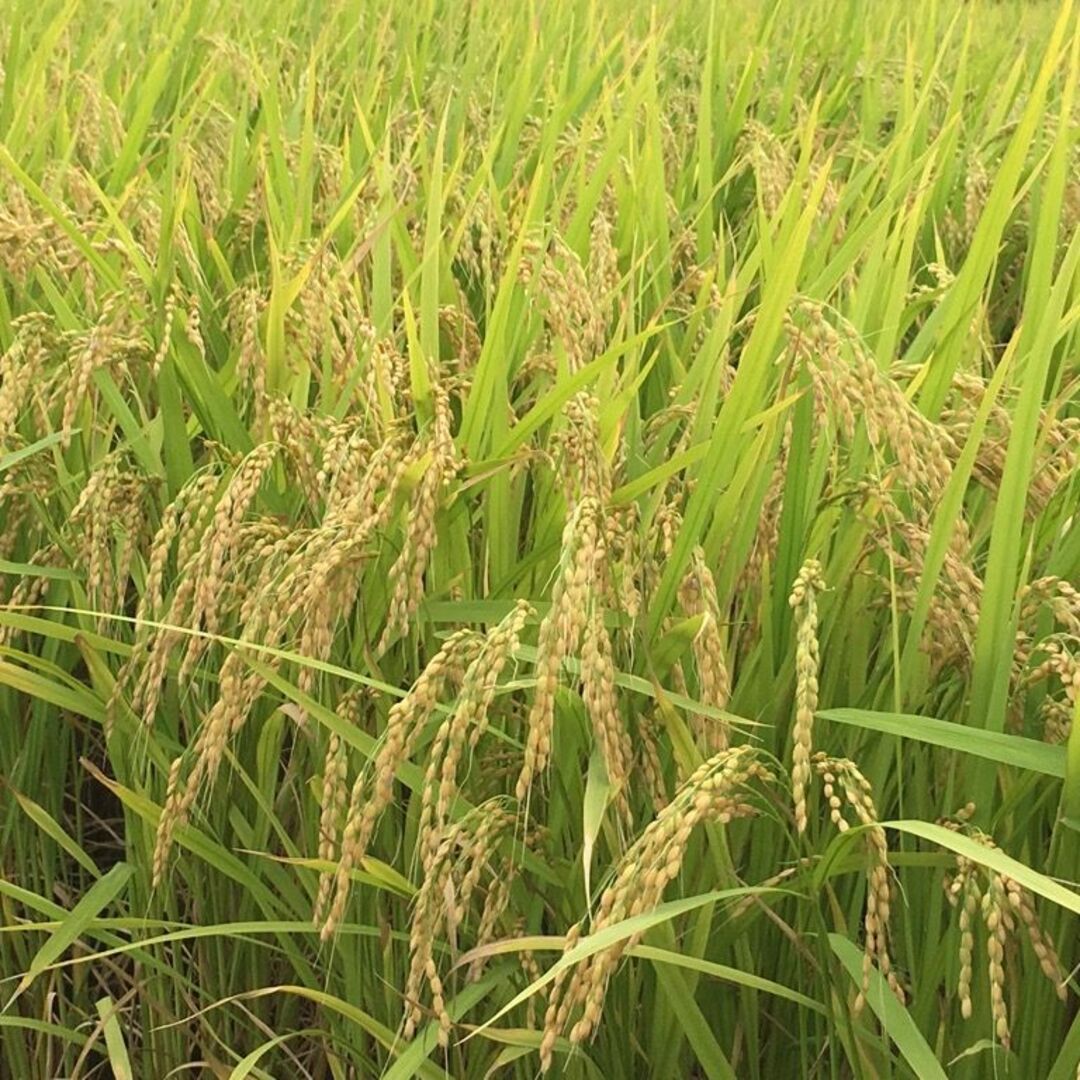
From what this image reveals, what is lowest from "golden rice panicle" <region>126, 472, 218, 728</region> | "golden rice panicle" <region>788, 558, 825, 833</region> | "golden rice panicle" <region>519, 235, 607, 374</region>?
"golden rice panicle" <region>126, 472, 218, 728</region>

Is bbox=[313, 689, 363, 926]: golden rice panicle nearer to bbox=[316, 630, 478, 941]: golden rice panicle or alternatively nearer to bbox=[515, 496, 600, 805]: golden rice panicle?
bbox=[316, 630, 478, 941]: golden rice panicle

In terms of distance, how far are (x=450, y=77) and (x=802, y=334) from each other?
2000 millimetres

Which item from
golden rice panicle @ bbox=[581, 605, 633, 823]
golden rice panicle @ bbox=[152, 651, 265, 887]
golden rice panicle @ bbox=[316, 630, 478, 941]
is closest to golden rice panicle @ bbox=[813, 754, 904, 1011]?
golden rice panicle @ bbox=[581, 605, 633, 823]

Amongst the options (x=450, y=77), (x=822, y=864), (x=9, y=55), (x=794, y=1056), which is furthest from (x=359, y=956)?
(x=450, y=77)

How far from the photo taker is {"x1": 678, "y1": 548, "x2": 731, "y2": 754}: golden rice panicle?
0.99 m

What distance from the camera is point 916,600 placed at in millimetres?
1078

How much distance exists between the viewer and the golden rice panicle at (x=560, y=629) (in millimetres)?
869

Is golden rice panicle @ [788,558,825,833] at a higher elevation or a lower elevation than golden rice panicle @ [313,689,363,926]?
higher

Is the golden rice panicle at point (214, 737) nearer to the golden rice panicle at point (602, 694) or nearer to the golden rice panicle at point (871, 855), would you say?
the golden rice panicle at point (602, 694)

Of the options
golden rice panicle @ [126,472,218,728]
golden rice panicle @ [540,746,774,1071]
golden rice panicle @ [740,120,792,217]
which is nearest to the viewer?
golden rice panicle @ [540,746,774,1071]

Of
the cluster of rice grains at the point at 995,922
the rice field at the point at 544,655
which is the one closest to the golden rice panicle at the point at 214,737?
the rice field at the point at 544,655

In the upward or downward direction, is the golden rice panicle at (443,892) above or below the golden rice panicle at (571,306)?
below

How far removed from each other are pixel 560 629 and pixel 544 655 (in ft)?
0.06

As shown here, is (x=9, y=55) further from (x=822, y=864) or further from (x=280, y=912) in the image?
(x=822, y=864)
